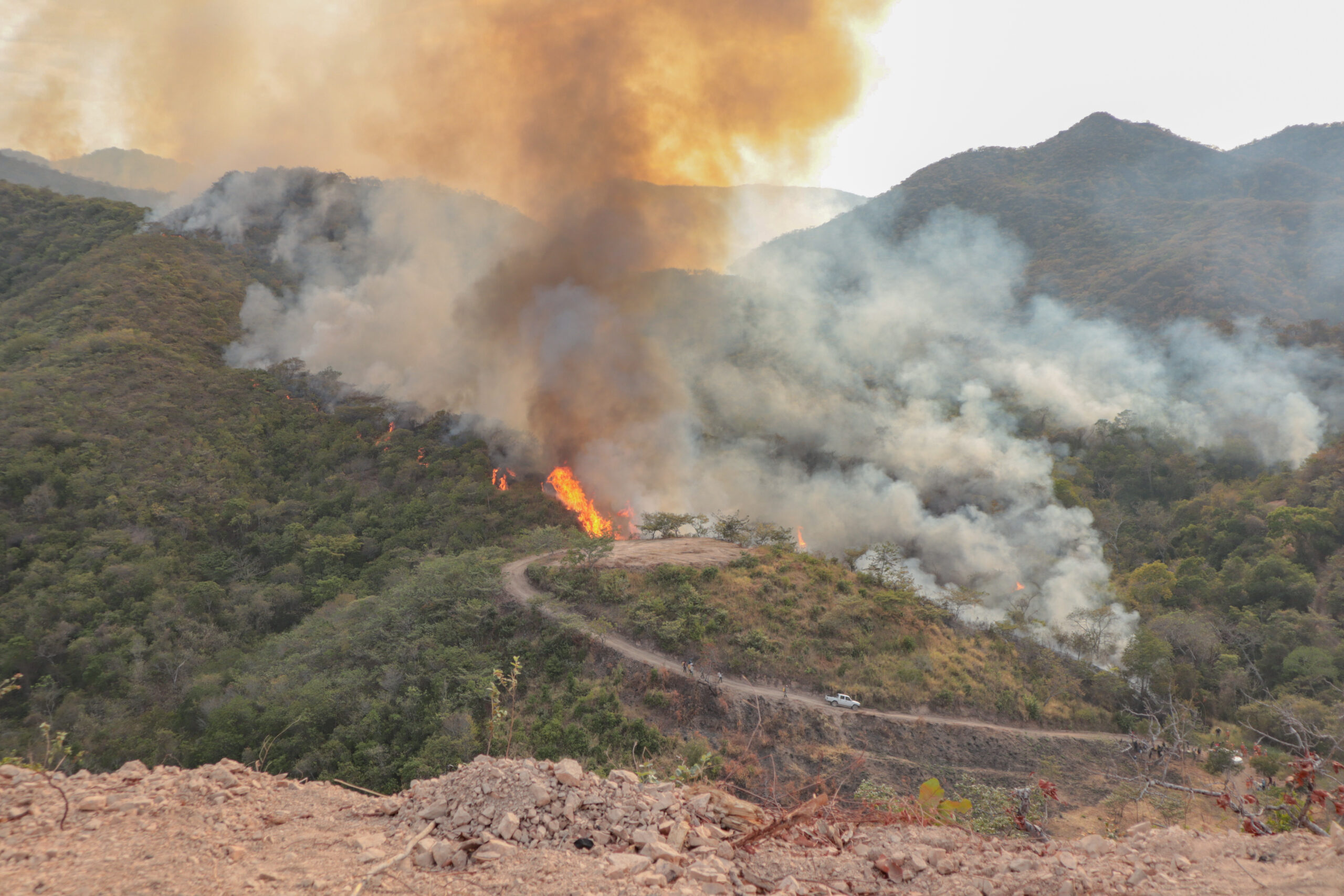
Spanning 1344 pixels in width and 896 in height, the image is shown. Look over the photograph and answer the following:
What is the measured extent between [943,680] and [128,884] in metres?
29.0

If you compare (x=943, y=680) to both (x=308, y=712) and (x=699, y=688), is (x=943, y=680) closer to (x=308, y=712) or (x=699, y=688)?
(x=699, y=688)

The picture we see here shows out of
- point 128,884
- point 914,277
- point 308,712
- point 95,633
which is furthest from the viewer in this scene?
point 914,277

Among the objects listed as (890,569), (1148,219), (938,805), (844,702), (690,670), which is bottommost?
(844,702)

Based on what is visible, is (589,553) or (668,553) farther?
(668,553)

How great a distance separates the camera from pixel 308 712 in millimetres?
22609

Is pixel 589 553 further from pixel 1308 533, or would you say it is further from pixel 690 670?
pixel 1308 533

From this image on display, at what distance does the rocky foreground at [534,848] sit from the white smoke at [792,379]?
3559 centimetres

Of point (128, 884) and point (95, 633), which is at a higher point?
point (128, 884)

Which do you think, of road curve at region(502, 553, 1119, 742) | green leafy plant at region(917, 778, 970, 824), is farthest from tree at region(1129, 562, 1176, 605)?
green leafy plant at region(917, 778, 970, 824)

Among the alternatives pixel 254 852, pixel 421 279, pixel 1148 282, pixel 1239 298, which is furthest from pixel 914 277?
pixel 254 852

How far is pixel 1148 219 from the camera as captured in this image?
96188mm

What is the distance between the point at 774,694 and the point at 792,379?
146 feet

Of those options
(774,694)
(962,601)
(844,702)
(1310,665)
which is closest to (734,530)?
(962,601)

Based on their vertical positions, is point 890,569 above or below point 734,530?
below
